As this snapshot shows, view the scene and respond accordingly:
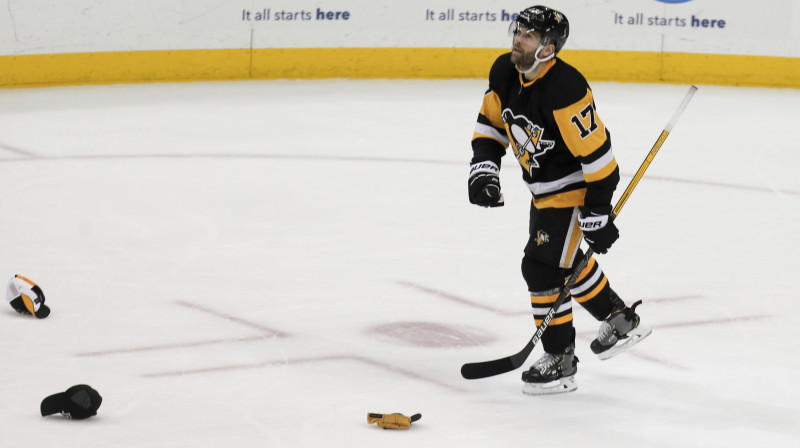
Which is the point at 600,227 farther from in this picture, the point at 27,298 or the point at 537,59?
the point at 27,298

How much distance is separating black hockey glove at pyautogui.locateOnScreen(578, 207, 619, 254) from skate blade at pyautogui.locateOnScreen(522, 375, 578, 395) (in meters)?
0.37

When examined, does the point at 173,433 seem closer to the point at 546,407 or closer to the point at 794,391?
the point at 546,407

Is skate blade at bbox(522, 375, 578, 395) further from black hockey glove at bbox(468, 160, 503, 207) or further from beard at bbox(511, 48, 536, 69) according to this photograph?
beard at bbox(511, 48, 536, 69)

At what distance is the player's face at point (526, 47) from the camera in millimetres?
3262

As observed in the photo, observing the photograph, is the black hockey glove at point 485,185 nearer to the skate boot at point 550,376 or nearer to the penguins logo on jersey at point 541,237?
the penguins logo on jersey at point 541,237

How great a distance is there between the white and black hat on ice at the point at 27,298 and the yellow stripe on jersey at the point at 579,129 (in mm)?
1656

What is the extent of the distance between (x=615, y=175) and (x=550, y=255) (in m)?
0.26

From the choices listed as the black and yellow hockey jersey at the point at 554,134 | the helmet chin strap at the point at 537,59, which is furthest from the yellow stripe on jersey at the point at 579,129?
the helmet chin strap at the point at 537,59

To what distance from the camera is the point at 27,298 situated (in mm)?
3881

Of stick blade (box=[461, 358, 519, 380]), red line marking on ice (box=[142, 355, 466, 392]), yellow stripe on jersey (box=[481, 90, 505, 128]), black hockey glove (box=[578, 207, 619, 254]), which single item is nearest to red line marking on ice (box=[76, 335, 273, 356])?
red line marking on ice (box=[142, 355, 466, 392])

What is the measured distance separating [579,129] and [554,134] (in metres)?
0.09

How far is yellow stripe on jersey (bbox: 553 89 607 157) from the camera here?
10.5ft

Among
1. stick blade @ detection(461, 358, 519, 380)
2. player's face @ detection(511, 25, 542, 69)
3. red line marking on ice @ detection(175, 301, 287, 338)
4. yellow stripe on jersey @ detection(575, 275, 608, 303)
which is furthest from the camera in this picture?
red line marking on ice @ detection(175, 301, 287, 338)

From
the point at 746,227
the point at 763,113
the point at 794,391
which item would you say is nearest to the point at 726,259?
the point at 746,227
